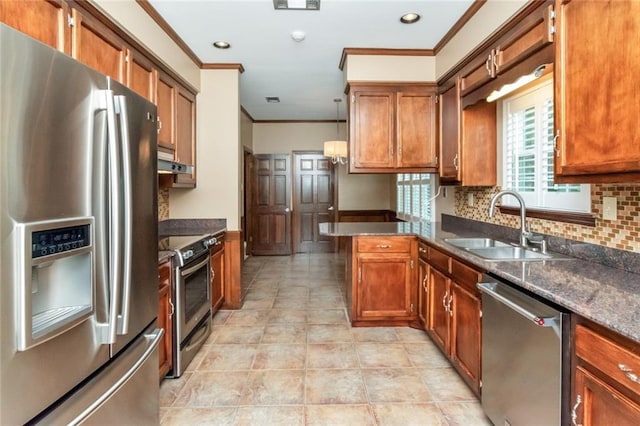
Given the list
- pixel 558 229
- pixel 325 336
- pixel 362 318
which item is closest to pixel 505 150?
pixel 558 229

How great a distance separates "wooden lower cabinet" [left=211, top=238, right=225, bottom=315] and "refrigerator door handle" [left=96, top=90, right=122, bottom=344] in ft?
6.87

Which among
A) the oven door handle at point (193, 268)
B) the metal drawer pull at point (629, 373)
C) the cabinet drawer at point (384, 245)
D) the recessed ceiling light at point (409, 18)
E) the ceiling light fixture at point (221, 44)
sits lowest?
the metal drawer pull at point (629, 373)

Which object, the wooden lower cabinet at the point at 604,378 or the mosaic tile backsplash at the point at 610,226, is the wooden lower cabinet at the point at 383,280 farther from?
the wooden lower cabinet at the point at 604,378

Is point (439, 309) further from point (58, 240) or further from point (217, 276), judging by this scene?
point (58, 240)

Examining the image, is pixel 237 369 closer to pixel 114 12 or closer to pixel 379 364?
pixel 379 364

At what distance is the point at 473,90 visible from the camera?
2828 millimetres

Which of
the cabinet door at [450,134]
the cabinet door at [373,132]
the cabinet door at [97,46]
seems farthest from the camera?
the cabinet door at [373,132]

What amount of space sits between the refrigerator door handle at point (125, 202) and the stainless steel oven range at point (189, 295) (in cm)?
113

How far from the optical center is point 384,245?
3.28 metres

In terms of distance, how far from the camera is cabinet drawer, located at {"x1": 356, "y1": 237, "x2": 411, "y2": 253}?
3.28m

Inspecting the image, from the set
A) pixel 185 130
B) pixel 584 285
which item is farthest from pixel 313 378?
pixel 185 130

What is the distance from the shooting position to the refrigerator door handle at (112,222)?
47.1 inches

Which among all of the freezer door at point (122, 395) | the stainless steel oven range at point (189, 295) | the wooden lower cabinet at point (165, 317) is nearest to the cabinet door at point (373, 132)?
the stainless steel oven range at point (189, 295)

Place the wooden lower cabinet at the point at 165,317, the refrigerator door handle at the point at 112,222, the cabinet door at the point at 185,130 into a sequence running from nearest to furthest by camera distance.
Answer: the refrigerator door handle at the point at 112,222 < the wooden lower cabinet at the point at 165,317 < the cabinet door at the point at 185,130
